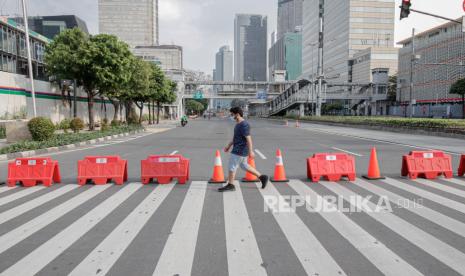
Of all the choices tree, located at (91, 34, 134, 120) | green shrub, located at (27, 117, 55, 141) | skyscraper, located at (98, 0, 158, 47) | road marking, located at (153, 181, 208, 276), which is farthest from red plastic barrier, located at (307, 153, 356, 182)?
skyscraper, located at (98, 0, 158, 47)

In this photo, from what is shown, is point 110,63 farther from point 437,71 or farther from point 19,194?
point 437,71

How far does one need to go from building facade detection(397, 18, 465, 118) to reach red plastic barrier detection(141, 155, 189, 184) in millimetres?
60501

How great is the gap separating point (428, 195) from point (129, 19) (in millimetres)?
176385

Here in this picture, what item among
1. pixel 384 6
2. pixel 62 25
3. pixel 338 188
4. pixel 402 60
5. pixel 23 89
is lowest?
pixel 338 188

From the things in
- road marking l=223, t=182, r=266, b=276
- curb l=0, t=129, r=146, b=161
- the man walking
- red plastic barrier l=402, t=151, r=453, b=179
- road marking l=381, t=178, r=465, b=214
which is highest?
the man walking

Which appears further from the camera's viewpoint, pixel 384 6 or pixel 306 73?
pixel 306 73

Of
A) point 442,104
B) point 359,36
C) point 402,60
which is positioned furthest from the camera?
point 359,36

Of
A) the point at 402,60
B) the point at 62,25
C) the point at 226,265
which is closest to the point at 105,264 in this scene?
the point at 226,265

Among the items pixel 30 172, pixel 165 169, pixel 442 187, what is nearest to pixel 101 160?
pixel 165 169

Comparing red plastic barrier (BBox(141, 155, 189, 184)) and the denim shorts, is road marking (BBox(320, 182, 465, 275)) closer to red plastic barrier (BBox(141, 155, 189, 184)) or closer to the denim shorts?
the denim shorts

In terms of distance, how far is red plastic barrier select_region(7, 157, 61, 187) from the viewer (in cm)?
804

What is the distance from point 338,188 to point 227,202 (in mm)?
2659

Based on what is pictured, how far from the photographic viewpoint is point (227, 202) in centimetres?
639

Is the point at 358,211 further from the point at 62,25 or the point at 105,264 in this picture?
the point at 62,25
